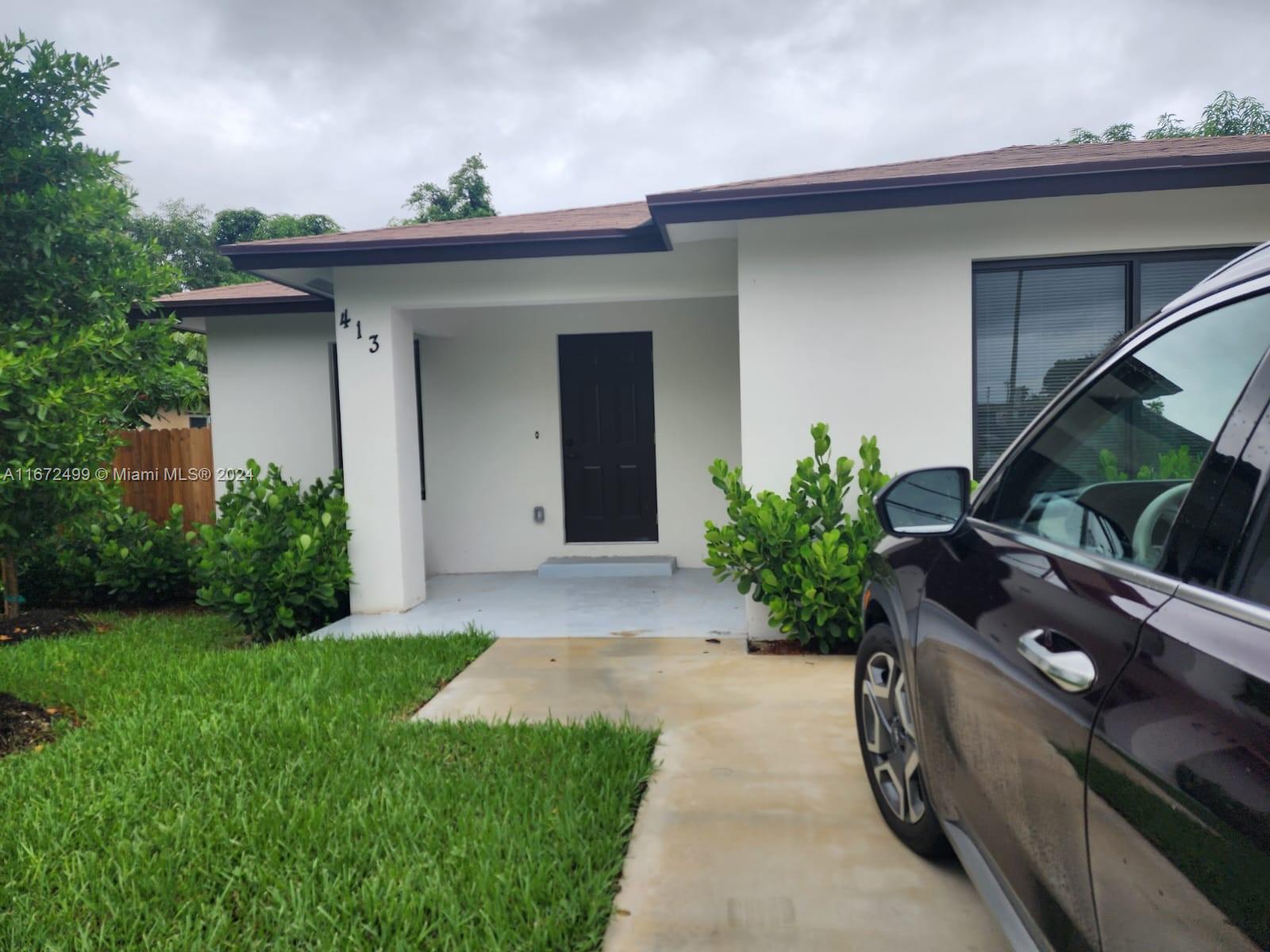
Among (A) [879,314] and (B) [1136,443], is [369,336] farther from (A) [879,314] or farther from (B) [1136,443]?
(B) [1136,443]

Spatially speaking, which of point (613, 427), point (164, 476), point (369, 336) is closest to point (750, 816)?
point (369, 336)

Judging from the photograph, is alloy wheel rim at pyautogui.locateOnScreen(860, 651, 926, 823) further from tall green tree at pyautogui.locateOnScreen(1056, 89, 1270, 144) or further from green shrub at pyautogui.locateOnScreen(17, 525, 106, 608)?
tall green tree at pyautogui.locateOnScreen(1056, 89, 1270, 144)

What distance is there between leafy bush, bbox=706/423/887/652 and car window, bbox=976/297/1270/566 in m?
3.11

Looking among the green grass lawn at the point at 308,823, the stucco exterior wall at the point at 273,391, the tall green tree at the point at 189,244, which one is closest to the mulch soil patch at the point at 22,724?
the green grass lawn at the point at 308,823

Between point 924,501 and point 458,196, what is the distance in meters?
26.9

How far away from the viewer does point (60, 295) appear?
21.7 ft

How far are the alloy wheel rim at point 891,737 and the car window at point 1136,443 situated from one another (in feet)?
2.58

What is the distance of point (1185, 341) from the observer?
A: 60.6 inches

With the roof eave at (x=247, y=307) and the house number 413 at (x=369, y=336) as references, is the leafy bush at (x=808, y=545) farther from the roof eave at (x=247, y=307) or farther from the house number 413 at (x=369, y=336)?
the roof eave at (x=247, y=307)

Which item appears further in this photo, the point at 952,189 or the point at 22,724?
the point at 952,189

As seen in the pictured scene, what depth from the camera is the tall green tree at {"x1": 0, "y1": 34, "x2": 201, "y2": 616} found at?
5641 millimetres

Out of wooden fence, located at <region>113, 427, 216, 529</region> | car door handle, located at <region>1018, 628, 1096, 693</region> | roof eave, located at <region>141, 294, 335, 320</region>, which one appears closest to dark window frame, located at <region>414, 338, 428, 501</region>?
roof eave, located at <region>141, 294, 335, 320</region>

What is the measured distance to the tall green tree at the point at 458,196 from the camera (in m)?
27.1

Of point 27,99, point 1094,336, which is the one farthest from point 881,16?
point 27,99
